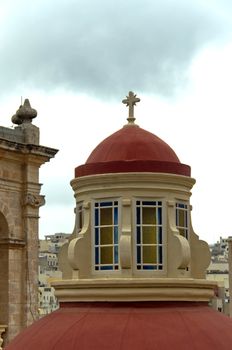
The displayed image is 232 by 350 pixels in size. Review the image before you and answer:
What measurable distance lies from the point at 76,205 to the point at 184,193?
1.31 metres

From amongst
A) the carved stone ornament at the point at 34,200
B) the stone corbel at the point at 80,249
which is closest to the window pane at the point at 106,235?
the stone corbel at the point at 80,249

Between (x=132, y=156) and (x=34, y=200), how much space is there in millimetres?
11891

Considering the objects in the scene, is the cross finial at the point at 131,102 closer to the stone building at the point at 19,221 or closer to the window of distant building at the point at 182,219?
the window of distant building at the point at 182,219

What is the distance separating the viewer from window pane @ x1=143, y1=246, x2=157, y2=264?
1010cm

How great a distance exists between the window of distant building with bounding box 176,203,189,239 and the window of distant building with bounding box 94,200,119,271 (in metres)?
0.74

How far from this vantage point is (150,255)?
10.1 meters

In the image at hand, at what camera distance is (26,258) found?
2195 cm

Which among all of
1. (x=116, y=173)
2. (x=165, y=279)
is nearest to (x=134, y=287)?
(x=165, y=279)

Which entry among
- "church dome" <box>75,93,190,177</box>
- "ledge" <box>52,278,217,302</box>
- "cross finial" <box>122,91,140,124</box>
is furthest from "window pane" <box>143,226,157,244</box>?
"cross finial" <box>122,91,140,124</box>

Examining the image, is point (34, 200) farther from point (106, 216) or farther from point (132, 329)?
point (132, 329)

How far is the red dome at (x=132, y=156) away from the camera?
10.2 meters

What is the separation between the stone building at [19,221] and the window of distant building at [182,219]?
1116 cm

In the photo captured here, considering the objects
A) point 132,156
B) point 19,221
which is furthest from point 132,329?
point 19,221

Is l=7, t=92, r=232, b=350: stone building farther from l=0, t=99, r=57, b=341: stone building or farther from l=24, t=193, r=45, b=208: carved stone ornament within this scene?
l=24, t=193, r=45, b=208: carved stone ornament
